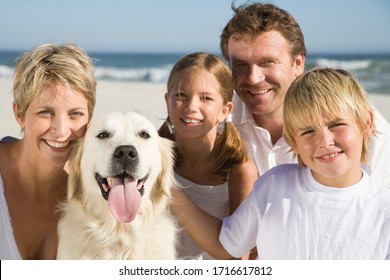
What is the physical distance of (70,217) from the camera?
9.32ft

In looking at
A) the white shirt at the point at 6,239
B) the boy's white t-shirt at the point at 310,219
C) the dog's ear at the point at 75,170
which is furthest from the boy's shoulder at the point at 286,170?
the white shirt at the point at 6,239

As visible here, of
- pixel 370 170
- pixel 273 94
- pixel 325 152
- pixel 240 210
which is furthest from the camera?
pixel 273 94

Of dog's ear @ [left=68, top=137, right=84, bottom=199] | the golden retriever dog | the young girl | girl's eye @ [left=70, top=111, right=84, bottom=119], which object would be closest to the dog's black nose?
the golden retriever dog

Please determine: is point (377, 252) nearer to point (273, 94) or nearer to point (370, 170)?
point (370, 170)

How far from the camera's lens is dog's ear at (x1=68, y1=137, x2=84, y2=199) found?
2.76 metres

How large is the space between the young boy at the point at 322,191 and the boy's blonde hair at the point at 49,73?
1.05 meters

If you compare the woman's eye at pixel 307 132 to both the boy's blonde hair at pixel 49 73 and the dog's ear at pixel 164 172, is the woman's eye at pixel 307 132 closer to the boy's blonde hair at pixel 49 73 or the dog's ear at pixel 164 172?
the dog's ear at pixel 164 172

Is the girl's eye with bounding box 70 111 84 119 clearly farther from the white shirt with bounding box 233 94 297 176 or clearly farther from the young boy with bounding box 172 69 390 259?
the white shirt with bounding box 233 94 297 176

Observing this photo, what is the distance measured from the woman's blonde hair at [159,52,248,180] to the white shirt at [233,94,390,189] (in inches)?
8.7

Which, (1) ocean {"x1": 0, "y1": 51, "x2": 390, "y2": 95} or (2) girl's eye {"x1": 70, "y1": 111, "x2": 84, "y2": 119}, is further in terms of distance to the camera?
(1) ocean {"x1": 0, "y1": 51, "x2": 390, "y2": 95}

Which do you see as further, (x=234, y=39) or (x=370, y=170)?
(x=234, y=39)

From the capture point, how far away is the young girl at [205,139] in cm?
326

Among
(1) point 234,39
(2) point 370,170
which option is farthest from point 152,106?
(2) point 370,170
